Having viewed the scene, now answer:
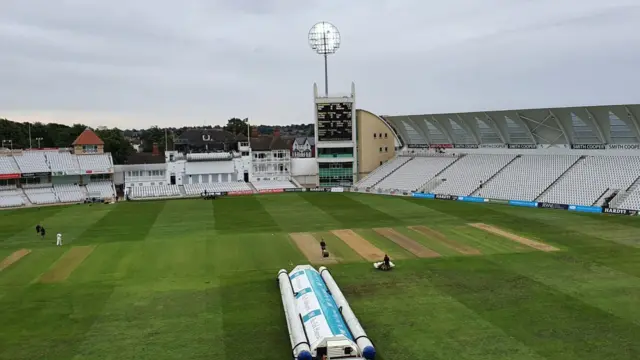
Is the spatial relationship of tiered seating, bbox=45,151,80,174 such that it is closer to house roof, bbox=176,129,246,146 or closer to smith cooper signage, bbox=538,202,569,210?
house roof, bbox=176,129,246,146

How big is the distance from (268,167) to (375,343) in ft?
168

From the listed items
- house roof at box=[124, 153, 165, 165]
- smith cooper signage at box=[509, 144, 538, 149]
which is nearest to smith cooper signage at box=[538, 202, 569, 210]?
smith cooper signage at box=[509, 144, 538, 149]

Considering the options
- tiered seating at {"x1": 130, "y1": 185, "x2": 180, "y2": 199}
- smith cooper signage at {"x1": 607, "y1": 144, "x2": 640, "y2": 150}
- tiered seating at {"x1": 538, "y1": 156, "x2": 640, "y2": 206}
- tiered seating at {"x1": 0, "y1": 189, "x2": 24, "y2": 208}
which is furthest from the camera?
tiered seating at {"x1": 130, "y1": 185, "x2": 180, "y2": 199}

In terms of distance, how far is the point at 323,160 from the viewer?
6047cm

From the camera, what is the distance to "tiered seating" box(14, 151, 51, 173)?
53.7m

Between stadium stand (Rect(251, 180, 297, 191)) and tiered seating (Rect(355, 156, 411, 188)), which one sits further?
stadium stand (Rect(251, 180, 297, 191))

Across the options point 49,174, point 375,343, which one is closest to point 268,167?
point 49,174

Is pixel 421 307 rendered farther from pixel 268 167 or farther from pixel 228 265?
pixel 268 167

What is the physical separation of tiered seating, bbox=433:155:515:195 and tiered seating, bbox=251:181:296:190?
18.4 m

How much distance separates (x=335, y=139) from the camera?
6066 centimetres

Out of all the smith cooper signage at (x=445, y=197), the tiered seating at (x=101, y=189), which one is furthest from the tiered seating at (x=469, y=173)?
the tiered seating at (x=101, y=189)

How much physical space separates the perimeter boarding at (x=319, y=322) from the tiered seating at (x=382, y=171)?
40.2m

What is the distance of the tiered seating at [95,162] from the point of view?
56369 mm

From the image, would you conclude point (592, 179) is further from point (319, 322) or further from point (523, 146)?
point (319, 322)
